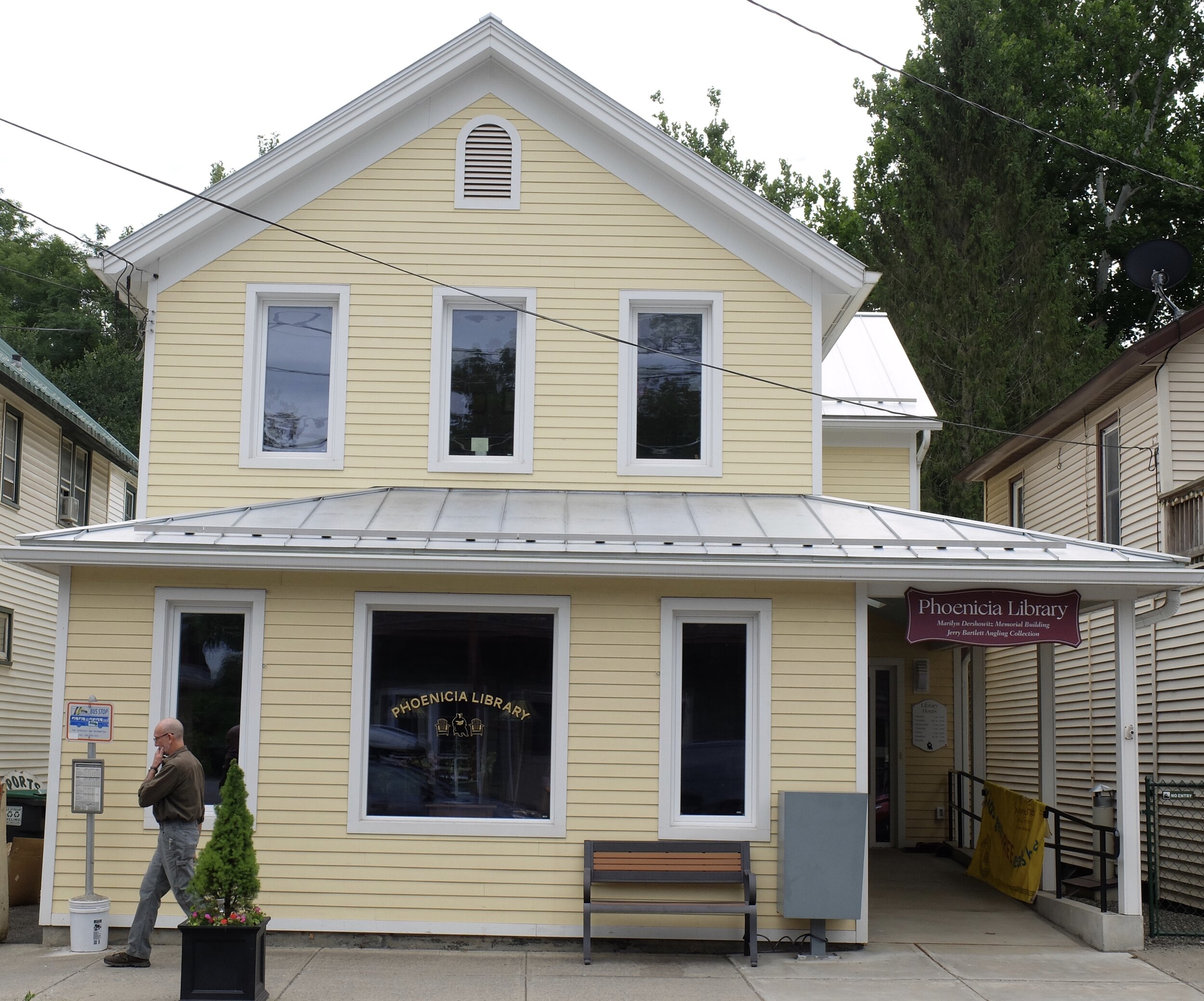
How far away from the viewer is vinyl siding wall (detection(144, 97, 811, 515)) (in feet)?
40.8

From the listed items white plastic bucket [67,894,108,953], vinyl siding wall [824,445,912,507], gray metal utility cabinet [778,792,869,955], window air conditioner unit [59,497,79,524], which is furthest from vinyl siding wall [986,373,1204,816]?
window air conditioner unit [59,497,79,524]

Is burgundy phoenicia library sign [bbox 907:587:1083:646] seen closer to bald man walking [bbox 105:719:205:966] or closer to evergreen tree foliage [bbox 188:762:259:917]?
evergreen tree foliage [bbox 188:762:259:917]

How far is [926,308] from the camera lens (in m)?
32.0

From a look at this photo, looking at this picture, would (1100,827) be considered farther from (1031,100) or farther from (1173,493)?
(1031,100)

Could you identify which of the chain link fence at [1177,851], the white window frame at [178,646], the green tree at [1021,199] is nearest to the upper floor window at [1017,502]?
the chain link fence at [1177,851]

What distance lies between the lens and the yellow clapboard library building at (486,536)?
10.9 metres

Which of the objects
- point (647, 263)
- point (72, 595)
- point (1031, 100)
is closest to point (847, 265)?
point (647, 263)

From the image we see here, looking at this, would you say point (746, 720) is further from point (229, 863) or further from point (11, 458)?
point (11, 458)

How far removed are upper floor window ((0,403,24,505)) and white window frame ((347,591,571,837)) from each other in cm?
1092

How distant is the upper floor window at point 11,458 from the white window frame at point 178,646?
9.93 metres

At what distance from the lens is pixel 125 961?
10.0 metres

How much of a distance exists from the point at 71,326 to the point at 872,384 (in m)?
32.2

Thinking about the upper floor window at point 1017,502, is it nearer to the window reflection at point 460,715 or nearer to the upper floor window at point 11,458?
the window reflection at point 460,715

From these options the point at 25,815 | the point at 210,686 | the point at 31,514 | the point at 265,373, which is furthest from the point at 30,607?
the point at 210,686
